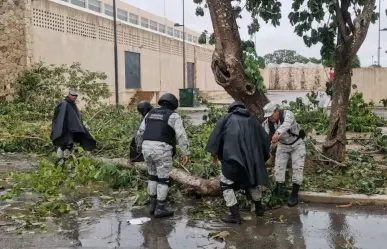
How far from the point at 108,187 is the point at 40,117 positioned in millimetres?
8593

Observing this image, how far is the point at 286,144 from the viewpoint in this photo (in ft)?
22.4

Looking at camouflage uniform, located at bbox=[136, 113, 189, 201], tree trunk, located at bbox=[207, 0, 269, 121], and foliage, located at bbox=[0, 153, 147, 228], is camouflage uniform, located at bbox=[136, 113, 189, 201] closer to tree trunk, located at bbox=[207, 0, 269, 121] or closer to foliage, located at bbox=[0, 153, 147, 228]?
foliage, located at bbox=[0, 153, 147, 228]

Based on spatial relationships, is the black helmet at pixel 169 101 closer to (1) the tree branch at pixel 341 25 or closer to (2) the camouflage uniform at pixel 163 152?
(2) the camouflage uniform at pixel 163 152

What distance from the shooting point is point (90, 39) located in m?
22.6

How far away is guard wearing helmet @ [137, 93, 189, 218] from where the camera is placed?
6184mm

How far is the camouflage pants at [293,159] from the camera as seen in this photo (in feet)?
22.1

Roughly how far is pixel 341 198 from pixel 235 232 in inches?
81.6

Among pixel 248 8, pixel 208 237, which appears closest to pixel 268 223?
pixel 208 237

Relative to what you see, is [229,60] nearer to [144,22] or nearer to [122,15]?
[122,15]

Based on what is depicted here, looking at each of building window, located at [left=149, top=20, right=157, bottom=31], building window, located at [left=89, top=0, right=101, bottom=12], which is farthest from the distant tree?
building window, located at [left=89, top=0, right=101, bottom=12]

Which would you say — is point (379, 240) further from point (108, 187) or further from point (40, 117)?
point (40, 117)

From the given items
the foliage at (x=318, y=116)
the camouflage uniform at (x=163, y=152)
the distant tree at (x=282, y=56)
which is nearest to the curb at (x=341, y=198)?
the camouflage uniform at (x=163, y=152)

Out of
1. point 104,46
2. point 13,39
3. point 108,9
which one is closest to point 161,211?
point 13,39

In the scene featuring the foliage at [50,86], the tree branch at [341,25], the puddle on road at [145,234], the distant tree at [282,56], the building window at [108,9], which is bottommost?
the puddle on road at [145,234]
